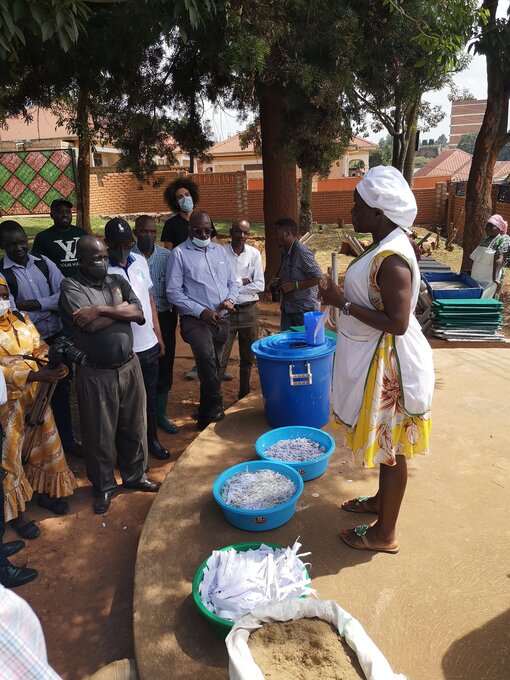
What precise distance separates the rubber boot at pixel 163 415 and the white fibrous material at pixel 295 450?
4.51 ft

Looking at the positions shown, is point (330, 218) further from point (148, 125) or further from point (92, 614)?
point (92, 614)

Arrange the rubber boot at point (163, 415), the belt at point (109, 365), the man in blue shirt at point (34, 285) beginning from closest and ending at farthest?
the belt at point (109, 365), the man in blue shirt at point (34, 285), the rubber boot at point (163, 415)

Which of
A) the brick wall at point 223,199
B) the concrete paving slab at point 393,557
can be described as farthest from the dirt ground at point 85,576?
the brick wall at point 223,199

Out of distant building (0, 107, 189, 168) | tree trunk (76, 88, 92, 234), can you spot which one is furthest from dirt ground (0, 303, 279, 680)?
distant building (0, 107, 189, 168)

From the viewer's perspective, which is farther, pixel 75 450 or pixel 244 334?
pixel 244 334

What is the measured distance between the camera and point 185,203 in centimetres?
525

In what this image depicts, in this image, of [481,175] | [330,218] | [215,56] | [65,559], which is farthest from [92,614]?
[330,218]

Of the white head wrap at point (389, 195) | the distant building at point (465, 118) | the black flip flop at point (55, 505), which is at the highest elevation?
the distant building at point (465, 118)

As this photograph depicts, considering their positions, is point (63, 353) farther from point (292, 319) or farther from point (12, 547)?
point (292, 319)

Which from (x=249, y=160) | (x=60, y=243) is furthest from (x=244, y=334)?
(x=249, y=160)

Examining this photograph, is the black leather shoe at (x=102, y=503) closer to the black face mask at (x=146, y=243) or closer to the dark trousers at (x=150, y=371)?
the dark trousers at (x=150, y=371)

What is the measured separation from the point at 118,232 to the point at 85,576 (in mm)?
2161

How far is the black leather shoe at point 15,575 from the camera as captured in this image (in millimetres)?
2979

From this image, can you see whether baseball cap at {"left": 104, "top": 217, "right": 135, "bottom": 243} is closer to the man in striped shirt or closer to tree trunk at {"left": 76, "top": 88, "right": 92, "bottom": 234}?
the man in striped shirt
